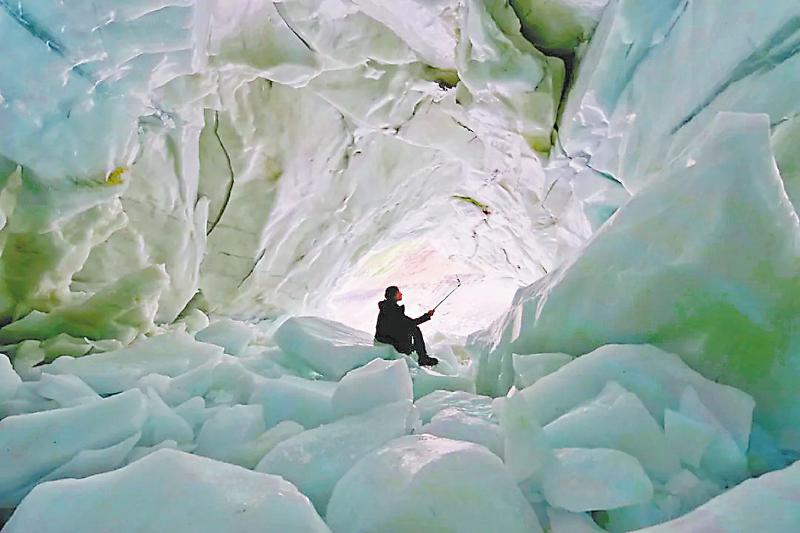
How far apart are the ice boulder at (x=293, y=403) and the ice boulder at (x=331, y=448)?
0.77 feet

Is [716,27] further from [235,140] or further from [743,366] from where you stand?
[235,140]

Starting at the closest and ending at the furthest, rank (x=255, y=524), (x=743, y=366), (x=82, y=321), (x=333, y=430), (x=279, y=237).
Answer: (x=255, y=524), (x=743, y=366), (x=333, y=430), (x=82, y=321), (x=279, y=237)

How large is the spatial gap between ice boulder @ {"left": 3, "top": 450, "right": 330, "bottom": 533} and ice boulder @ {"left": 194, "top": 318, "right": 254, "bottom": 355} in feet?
6.87

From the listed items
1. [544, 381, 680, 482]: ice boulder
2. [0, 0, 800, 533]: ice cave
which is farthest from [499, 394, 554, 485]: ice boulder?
[544, 381, 680, 482]: ice boulder

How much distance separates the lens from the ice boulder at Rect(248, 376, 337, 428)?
1.81m

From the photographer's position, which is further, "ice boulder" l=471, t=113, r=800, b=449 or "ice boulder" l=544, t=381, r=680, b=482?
"ice boulder" l=471, t=113, r=800, b=449

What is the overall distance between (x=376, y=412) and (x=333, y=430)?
0.15 meters

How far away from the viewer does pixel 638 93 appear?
2744 millimetres

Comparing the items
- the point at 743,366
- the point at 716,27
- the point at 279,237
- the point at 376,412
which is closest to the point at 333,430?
the point at 376,412

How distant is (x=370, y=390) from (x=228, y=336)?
1.83 metres

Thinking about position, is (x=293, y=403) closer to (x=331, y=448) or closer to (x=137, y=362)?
(x=331, y=448)

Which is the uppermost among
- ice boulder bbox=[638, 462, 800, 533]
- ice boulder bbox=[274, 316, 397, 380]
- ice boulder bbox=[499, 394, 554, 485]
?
ice boulder bbox=[638, 462, 800, 533]

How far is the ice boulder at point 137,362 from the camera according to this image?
2.21m

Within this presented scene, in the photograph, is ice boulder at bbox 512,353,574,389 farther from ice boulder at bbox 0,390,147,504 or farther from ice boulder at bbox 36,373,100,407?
ice boulder at bbox 36,373,100,407
